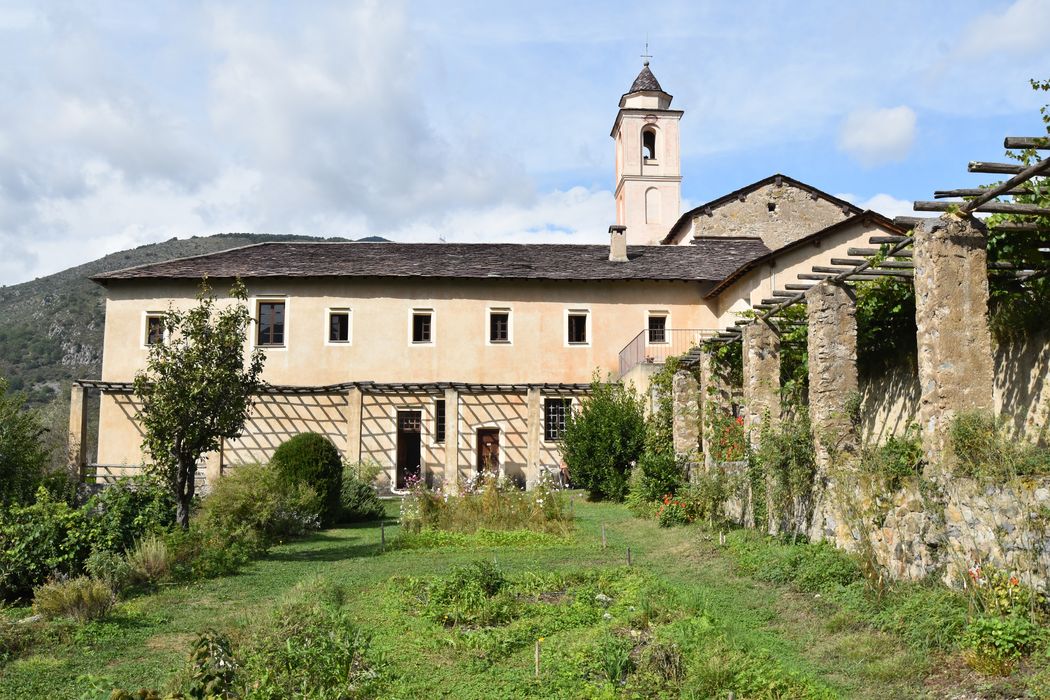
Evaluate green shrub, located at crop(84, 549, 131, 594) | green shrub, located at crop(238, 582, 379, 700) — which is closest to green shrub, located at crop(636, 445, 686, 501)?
green shrub, located at crop(84, 549, 131, 594)

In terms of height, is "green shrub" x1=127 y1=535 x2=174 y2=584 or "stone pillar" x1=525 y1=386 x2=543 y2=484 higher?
"stone pillar" x1=525 y1=386 x2=543 y2=484

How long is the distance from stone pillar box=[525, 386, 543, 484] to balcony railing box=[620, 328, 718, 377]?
9.71 feet

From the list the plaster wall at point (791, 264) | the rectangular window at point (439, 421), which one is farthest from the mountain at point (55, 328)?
the plaster wall at point (791, 264)

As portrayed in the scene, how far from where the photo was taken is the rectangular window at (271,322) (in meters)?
29.0

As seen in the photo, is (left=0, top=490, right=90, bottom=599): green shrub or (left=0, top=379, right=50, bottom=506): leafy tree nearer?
(left=0, top=490, right=90, bottom=599): green shrub

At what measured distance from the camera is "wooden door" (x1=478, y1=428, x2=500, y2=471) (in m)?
28.7

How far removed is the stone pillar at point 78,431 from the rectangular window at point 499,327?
12497 millimetres

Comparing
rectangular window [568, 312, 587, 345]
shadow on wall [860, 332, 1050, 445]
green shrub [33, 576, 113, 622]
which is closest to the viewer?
green shrub [33, 576, 113, 622]

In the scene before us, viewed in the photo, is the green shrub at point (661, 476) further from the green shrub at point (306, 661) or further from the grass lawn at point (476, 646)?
the green shrub at point (306, 661)

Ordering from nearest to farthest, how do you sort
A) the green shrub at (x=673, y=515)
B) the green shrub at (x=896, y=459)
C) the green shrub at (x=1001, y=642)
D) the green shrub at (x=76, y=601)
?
the green shrub at (x=1001, y=642)
the green shrub at (x=76, y=601)
the green shrub at (x=896, y=459)
the green shrub at (x=673, y=515)

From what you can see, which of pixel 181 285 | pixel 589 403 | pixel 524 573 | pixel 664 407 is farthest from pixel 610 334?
pixel 524 573

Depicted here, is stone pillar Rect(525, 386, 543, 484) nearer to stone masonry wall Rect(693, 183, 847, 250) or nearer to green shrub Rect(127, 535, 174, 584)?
stone masonry wall Rect(693, 183, 847, 250)

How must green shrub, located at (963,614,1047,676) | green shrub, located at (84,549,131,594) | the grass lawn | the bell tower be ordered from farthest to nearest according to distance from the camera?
the bell tower → green shrub, located at (84,549,131,594) → the grass lawn → green shrub, located at (963,614,1047,676)

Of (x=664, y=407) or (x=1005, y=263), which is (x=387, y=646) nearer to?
(x=1005, y=263)
